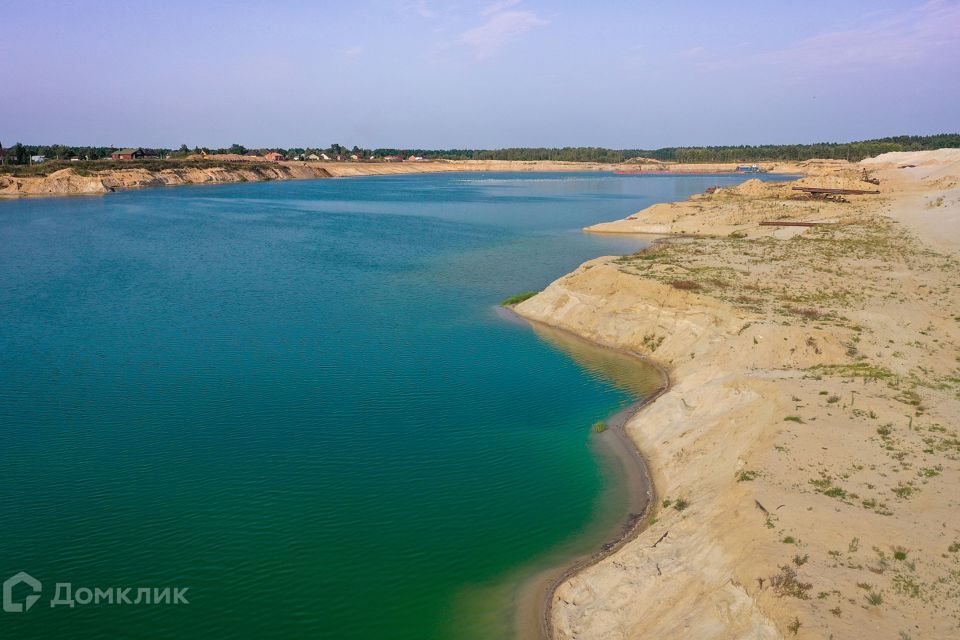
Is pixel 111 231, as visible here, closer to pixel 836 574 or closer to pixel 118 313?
pixel 118 313

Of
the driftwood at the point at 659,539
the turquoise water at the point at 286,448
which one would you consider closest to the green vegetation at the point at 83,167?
the turquoise water at the point at 286,448

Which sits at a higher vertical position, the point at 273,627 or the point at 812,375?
the point at 812,375

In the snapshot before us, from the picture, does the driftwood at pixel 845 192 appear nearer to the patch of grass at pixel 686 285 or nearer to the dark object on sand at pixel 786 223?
the dark object on sand at pixel 786 223

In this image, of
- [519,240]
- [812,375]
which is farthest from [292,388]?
[519,240]

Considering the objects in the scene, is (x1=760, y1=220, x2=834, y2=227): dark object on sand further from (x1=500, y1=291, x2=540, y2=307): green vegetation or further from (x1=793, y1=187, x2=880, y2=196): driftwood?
(x1=500, y1=291, x2=540, y2=307): green vegetation

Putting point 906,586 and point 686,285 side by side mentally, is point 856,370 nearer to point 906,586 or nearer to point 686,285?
point 686,285

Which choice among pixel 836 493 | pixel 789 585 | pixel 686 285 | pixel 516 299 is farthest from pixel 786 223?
pixel 789 585
